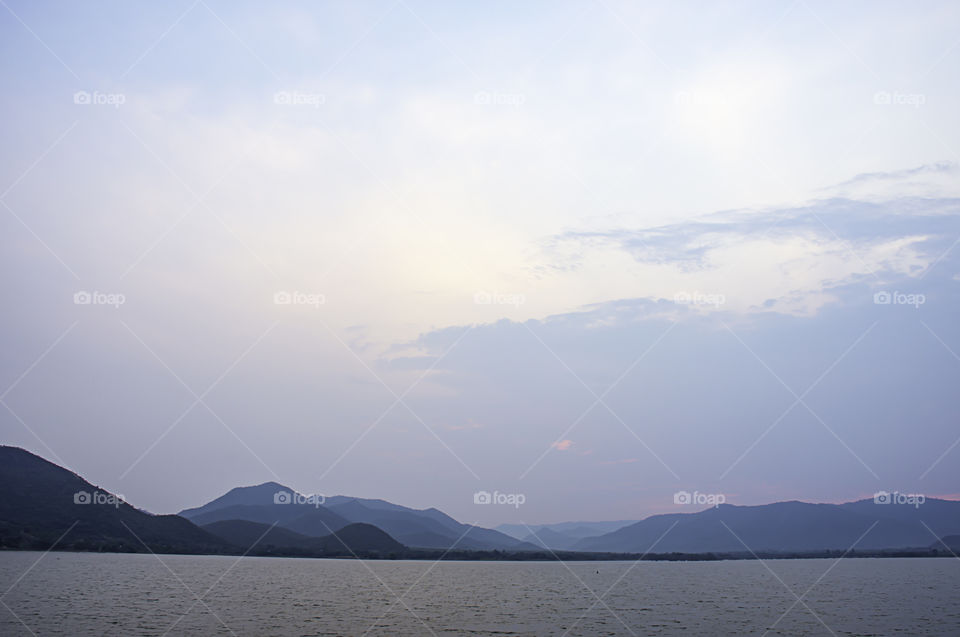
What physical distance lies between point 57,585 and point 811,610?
→ 83.9 metres

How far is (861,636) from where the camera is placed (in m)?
47.2

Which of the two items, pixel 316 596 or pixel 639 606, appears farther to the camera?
pixel 316 596

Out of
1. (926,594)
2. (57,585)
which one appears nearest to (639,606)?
(926,594)

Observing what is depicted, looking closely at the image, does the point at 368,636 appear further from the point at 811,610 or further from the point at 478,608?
the point at 811,610

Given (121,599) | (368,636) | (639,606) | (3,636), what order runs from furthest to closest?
(639,606), (121,599), (368,636), (3,636)

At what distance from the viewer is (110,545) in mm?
191750

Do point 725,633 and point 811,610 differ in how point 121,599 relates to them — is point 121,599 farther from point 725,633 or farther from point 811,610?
point 811,610

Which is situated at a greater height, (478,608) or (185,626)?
(185,626)

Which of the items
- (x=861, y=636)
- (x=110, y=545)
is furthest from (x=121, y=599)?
(x=110, y=545)

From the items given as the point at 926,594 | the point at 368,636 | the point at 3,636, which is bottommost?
the point at 926,594

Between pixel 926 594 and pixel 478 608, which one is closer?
pixel 478 608

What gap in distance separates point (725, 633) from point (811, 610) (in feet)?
77.4

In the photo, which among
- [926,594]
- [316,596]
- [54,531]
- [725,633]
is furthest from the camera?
[54,531]

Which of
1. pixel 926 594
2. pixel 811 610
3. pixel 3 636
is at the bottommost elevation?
pixel 926 594
